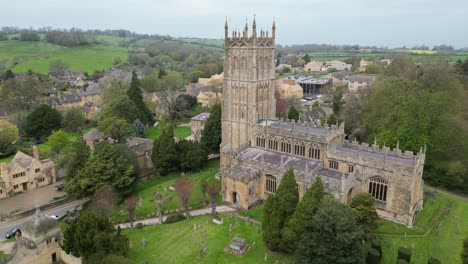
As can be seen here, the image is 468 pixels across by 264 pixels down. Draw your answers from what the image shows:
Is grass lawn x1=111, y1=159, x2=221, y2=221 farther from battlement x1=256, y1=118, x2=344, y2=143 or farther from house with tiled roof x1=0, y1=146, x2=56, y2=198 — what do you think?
Result: house with tiled roof x1=0, y1=146, x2=56, y2=198

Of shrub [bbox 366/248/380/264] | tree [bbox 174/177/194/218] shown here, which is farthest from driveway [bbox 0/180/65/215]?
shrub [bbox 366/248/380/264]

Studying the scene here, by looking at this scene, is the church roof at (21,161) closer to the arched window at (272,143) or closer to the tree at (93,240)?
the tree at (93,240)

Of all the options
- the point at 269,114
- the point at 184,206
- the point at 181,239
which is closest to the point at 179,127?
the point at 269,114

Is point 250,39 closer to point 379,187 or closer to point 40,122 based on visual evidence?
point 379,187

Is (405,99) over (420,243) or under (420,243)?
over

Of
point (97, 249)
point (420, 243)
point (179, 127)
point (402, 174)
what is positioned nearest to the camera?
point (97, 249)

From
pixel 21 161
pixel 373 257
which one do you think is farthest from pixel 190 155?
pixel 373 257

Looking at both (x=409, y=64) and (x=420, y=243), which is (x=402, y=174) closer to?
(x=420, y=243)
